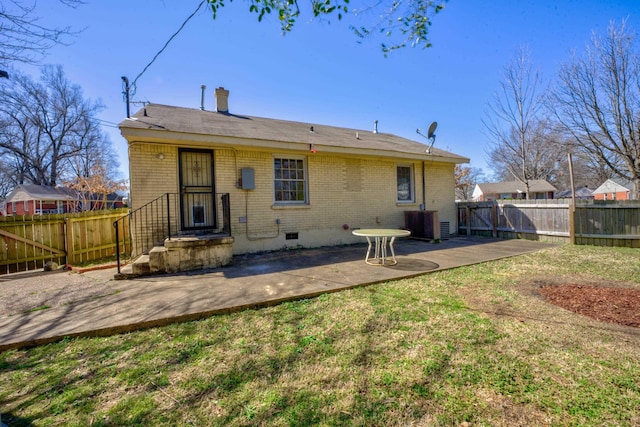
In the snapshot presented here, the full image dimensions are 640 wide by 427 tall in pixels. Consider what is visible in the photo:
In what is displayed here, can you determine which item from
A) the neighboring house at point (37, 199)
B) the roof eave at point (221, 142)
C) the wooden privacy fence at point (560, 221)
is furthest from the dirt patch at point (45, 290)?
the neighboring house at point (37, 199)

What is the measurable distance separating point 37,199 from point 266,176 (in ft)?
108

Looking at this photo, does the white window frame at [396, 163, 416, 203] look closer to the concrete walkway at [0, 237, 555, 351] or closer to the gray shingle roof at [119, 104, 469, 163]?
the gray shingle roof at [119, 104, 469, 163]

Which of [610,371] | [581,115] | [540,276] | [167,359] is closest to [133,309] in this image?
[167,359]

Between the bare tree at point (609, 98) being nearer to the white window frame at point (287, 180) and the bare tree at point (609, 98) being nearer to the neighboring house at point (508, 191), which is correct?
the white window frame at point (287, 180)

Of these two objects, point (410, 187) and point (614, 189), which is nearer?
point (410, 187)

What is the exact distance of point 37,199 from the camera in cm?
2738

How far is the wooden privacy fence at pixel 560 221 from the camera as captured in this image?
8.34 meters

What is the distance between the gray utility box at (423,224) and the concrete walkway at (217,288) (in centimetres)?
153

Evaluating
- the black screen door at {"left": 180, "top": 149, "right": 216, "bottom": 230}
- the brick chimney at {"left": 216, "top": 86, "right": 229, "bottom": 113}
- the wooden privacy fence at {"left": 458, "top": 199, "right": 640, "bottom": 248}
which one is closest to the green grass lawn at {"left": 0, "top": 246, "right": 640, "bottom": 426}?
the black screen door at {"left": 180, "top": 149, "right": 216, "bottom": 230}

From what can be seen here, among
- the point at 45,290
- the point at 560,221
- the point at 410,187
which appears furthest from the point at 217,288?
the point at 560,221

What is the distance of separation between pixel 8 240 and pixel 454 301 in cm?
977

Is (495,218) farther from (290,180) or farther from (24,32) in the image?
(24,32)

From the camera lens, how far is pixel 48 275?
625cm

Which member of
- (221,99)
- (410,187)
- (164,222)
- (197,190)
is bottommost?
(164,222)
